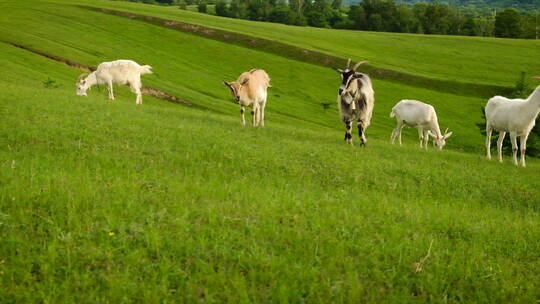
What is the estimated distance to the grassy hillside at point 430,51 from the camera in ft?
213

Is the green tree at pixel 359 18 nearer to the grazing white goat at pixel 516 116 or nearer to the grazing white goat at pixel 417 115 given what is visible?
the grazing white goat at pixel 417 115

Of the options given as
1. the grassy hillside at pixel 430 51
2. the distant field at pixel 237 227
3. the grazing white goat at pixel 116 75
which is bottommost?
the distant field at pixel 237 227

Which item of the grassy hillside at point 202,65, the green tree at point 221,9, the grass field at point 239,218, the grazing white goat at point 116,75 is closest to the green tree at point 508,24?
the green tree at point 221,9

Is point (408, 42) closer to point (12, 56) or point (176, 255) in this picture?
point (12, 56)

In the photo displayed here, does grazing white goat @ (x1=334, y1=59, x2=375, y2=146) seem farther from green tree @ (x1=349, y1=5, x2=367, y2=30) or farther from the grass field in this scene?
green tree @ (x1=349, y1=5, x2=367, y2=30)

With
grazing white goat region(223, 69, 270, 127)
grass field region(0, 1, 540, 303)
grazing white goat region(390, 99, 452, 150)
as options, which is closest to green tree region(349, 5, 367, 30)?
grazing white goat region(390, 99, 452, 150)

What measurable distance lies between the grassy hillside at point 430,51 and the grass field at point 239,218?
50.3 m

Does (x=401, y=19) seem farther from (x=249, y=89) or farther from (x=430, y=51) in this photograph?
(x=249, y=89)

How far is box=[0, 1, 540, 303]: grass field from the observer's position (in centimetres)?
647

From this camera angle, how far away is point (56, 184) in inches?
339

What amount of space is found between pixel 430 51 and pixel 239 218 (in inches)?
2989

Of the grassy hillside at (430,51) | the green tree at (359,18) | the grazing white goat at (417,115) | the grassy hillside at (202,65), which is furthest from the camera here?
the green tree at (359,18)

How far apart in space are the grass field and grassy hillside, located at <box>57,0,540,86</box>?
5033cm

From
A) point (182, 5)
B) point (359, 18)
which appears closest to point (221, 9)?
point (182, 5)
